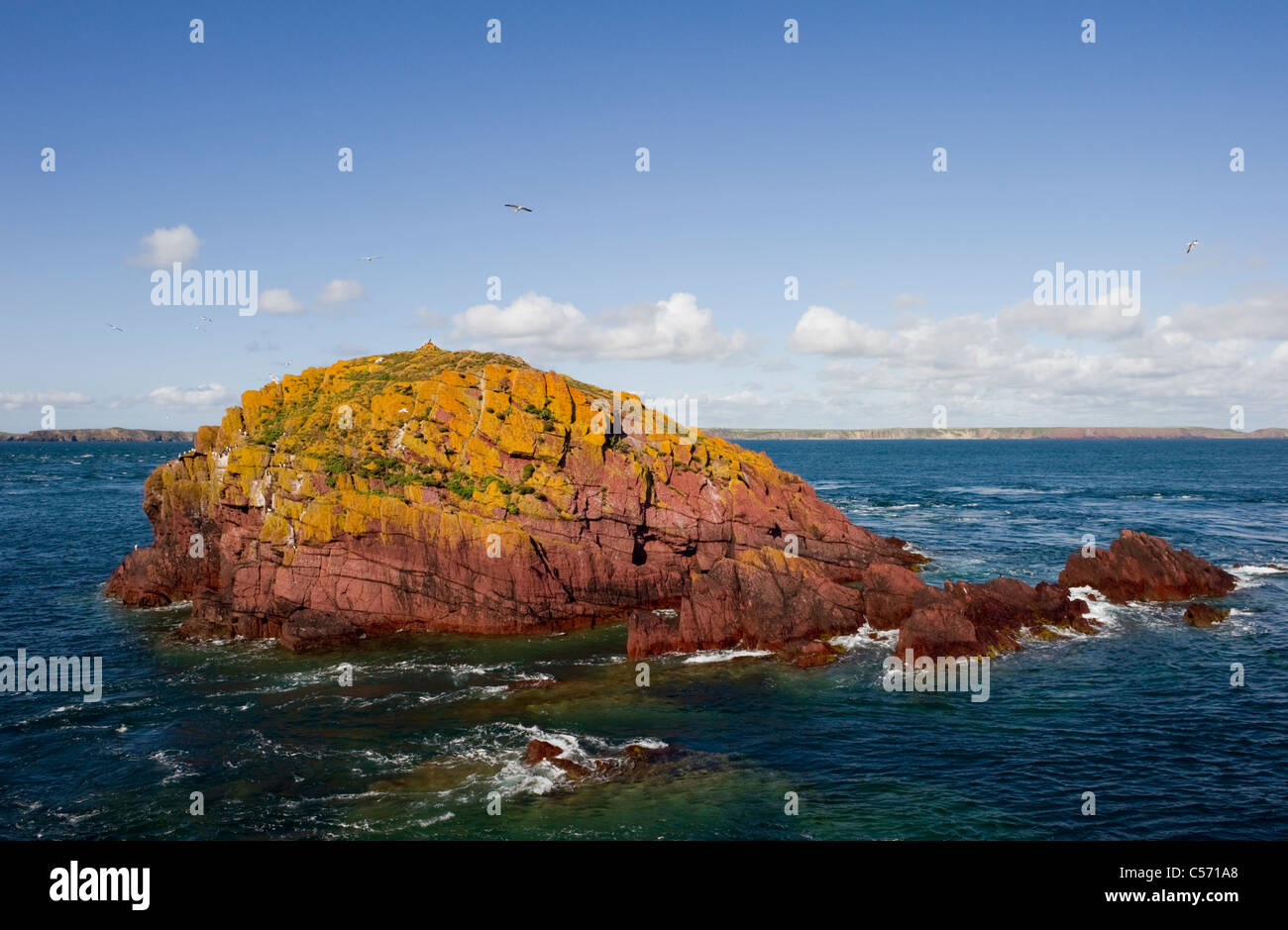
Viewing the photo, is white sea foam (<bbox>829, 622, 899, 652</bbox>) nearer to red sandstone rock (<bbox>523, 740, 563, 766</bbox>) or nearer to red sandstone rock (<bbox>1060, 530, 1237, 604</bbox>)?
red sandstone rock (<bbox>1060, 530, 1237, 604</bbox>)

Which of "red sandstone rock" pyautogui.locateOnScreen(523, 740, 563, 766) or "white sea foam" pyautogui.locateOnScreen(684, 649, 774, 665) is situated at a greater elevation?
"white sea foam" pyautogui.locateOnScreen(684, 649, 774, 665)

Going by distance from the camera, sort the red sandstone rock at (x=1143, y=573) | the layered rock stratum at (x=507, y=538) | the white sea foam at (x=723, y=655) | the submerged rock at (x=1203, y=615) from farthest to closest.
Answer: the red sandstone rock at (x=1143, y=573) → the submerged rock at (x=1203, y=615) → the layered rock stratum at (x=507, y=538) → the white sea foam at (x=723, y=655)

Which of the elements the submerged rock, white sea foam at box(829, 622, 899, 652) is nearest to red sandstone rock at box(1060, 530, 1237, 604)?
the submerged rock

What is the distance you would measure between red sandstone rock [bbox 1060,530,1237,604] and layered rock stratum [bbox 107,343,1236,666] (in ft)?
3.41

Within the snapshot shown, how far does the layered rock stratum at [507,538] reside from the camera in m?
48.8

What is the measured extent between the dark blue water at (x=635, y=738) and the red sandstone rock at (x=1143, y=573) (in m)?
1.92

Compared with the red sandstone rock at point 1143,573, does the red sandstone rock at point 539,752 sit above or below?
below

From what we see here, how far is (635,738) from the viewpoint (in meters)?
34.5

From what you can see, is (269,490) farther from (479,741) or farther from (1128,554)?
(1128,554)

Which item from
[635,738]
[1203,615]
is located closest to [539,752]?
[635,738]

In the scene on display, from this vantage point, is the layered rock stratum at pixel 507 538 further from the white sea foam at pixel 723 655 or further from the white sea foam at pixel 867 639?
the white sea foam at pixel 723 655

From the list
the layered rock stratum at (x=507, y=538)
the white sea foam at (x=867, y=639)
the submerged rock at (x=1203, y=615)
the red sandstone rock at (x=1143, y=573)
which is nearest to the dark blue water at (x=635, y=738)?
the white sea foam at (x=867, y=639)

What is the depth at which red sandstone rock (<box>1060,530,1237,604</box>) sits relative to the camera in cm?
5616

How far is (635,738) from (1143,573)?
43.3 m
